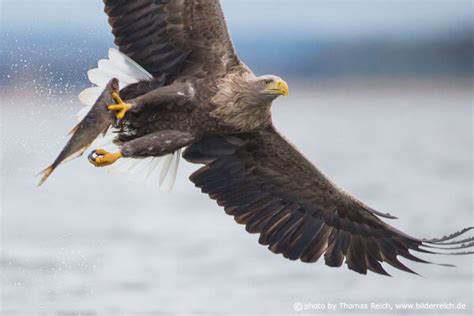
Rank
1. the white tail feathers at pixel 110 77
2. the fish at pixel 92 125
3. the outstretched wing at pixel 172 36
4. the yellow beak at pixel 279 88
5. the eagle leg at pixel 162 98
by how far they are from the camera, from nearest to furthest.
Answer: the fish at pixel 92 125, the yellow beak at pixel 279 88, the eagle leg at pixel 162 98, the outstretched wing at pixel 172 36, the white tail feathers at pixel 110 77

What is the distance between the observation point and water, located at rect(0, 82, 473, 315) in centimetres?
1206

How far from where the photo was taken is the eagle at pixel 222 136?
9141mm

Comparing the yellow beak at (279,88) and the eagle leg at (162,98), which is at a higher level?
the yellow beak at (279,88)

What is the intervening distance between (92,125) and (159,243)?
7.53 metres

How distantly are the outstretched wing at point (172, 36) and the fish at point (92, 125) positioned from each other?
478 mm

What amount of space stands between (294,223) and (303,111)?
135ft

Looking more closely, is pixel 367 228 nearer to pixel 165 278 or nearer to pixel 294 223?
pixel 294 223

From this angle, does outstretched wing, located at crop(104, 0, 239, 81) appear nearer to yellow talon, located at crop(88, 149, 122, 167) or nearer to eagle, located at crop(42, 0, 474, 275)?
eagle, located at crop(42, 0, 474, 275)

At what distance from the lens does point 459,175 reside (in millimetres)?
25016

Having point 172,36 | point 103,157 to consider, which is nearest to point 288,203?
point 172,36

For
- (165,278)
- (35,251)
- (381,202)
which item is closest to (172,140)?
(165,278)

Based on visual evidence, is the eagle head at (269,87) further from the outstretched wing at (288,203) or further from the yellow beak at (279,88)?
the outstretched wing at (288,203)

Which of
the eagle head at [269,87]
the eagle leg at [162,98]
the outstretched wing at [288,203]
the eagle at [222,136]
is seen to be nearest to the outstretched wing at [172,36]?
the eagle at [222,136]

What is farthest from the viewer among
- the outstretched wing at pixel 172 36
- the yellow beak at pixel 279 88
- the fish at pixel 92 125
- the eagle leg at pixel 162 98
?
the outstretched wing at pixel 172 36
